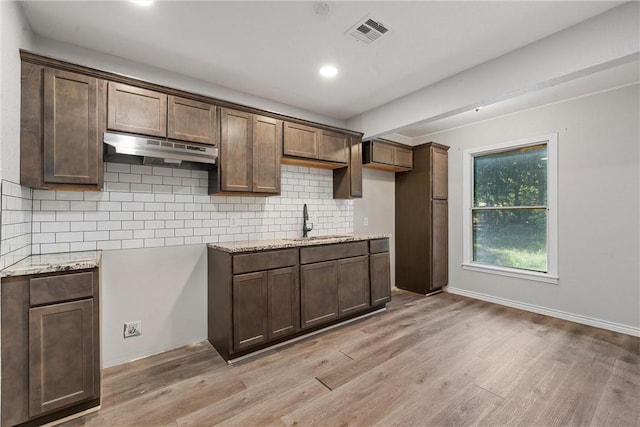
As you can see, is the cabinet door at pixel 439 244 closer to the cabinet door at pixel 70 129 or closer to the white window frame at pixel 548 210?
the white window frame at pixel 548 210

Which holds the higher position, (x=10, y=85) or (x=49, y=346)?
(x=10, y=85)

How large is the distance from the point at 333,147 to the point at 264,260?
5.64ft

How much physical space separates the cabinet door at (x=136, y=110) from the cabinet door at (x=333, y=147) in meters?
1.69

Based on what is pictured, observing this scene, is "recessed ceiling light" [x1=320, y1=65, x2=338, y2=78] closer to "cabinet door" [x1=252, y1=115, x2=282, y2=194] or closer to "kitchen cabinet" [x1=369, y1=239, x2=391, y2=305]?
"cabinet door" [x1=252, y1=115, x2=282, y2=194]

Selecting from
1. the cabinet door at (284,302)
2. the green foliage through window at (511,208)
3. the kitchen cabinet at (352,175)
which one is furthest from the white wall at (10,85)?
the green foliage through window at (511,208)

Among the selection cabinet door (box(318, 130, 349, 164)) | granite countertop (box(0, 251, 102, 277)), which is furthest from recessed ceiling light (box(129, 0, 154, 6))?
cabinet door (box(318, 130, 349, 164))

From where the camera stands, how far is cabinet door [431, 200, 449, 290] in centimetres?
436

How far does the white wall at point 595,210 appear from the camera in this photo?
3006mm

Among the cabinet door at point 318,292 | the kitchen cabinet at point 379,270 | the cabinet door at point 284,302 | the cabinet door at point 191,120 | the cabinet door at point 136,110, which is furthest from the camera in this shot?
the kitchen cabinet at point 379,270

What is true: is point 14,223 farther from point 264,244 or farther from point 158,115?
point 264,244

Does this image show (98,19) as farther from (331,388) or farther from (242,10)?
(331,388)

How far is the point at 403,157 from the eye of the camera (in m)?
4.45

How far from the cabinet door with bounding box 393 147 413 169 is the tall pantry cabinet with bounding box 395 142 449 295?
8 cm

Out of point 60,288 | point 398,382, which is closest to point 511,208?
point 398,382
